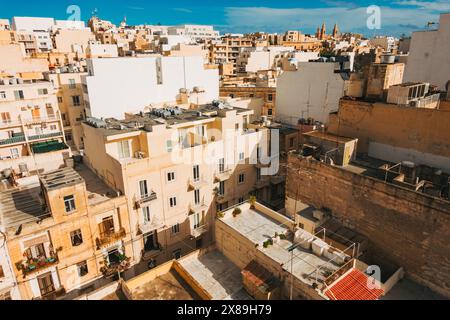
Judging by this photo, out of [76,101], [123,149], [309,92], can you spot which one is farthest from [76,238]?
[76,101]

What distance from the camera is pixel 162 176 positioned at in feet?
85.8

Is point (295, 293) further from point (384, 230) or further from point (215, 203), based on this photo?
point (215, 203)

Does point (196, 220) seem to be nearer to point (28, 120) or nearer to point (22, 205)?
point (22, 205)

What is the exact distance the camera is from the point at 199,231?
28984 mm

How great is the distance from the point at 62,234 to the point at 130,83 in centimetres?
2590

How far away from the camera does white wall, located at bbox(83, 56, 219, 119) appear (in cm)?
4066

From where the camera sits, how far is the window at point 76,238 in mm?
21869

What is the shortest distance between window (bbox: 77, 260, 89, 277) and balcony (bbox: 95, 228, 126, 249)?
1650 mm

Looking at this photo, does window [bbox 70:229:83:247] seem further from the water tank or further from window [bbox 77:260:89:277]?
the water tank

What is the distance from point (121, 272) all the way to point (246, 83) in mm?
46426

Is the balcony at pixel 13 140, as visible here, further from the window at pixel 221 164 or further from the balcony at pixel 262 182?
the balcony at pixel 262 182

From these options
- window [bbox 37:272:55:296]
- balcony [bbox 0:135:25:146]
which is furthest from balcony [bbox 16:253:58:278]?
balcony [bbox 0:135:25:146]

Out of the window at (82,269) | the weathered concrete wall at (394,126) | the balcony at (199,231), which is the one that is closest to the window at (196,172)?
the balcony at (199,231)
